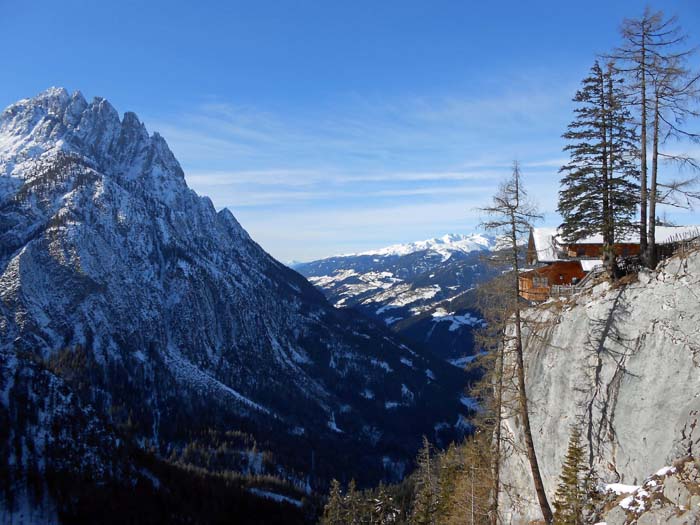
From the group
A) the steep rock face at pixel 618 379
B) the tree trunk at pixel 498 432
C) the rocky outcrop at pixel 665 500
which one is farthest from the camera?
the tree trunk at pixel 498 432

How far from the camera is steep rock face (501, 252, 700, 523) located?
776 inches

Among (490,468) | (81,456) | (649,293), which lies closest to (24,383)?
(81,456)

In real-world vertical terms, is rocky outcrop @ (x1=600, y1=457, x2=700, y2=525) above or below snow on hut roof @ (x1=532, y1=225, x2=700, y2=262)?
below

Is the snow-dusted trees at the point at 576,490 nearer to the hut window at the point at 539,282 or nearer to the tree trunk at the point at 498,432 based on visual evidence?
the tree trunk at the point at 498,432

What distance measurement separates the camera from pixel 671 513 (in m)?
16.2

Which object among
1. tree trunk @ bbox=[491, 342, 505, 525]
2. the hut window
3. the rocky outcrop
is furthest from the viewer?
the hut window

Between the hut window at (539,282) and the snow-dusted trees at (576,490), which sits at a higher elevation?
the hut window at (539,282)

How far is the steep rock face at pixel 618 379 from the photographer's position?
64.7 feet

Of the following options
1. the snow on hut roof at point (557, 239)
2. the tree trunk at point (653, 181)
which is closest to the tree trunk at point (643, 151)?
the tree trunk at point (653, 181)

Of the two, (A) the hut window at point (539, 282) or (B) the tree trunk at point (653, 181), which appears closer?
(B) the tree trunk at point (653, 181)

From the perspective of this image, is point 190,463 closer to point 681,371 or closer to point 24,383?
point 24,383

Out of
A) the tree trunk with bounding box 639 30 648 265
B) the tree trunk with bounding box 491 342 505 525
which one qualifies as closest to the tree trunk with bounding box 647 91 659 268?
the tree trunk with bounding box 639 30 648 265

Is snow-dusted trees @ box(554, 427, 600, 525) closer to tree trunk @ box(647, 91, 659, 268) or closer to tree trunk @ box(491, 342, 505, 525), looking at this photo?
tree trunk @ box(491, 342, 505, 525)

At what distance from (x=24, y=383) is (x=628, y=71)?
178m
